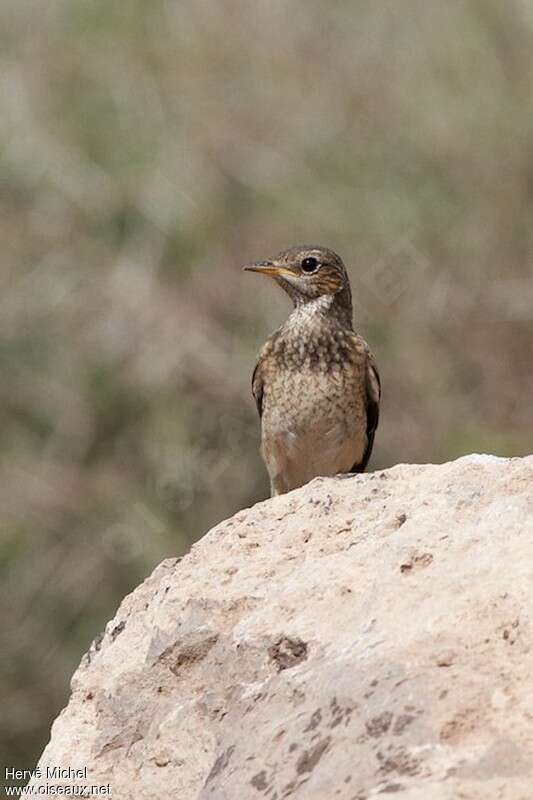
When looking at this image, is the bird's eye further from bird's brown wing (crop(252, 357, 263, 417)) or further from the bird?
bird's brown wing (crop(252, 357, 263, 417))

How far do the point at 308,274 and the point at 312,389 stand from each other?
2.04ft

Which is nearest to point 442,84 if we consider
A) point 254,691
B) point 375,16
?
point 375,16

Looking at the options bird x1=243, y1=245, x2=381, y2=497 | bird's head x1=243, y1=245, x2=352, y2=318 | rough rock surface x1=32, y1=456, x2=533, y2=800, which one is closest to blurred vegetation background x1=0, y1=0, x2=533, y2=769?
bird's head x1=243, y1=245, x2=352, y2=318

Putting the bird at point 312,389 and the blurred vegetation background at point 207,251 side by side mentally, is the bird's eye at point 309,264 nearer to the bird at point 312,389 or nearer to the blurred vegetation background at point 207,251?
the bird at point 312,389

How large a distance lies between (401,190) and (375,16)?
278 cm

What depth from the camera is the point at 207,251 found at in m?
15.0

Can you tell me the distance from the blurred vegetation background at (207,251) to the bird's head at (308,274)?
475 centimetres

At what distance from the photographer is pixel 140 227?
49.8ft

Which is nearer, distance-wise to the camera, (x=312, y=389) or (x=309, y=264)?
(x=312, y=389)

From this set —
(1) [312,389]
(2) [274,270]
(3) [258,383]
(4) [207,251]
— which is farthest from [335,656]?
(4) [207,251]

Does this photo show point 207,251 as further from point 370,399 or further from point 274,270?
point 370,399

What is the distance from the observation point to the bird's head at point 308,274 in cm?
742

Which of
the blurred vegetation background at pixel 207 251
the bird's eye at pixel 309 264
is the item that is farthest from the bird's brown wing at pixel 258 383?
the blurred vegetation background at pixel 207 251

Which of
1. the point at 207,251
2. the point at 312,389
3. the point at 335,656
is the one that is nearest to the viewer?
the point at 335,656
